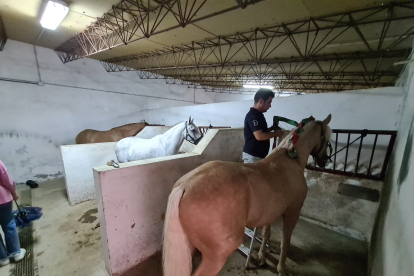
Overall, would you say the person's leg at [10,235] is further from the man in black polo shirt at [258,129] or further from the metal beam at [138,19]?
the metal beam at [138,19]

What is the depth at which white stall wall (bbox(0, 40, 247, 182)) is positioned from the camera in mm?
5004

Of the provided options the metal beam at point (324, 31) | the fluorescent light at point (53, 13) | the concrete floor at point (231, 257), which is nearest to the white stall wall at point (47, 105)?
the fluorescent light at point (53, 13)

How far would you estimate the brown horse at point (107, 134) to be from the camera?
561 cm

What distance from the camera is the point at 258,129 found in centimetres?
183

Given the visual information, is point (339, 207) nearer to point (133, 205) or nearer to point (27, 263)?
point (133, 205)

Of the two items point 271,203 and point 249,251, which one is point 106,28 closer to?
point 271,203

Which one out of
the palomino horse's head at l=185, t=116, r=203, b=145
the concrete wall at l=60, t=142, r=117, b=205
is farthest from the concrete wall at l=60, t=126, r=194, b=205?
the palomino horse's head at l=185, t=116, r=203, b=145

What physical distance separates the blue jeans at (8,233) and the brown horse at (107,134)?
12.9ft

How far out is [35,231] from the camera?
8.48 feet

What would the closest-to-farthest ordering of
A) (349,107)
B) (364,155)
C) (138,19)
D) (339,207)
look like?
1. (339,207)
2. (364,155)
3. (349,107)
4. (138,19)

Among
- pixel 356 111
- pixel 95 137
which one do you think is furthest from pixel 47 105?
pixel 356 111

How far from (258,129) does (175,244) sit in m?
1.37

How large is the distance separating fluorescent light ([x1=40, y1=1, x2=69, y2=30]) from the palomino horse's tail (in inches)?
168

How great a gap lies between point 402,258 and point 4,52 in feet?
29.1
